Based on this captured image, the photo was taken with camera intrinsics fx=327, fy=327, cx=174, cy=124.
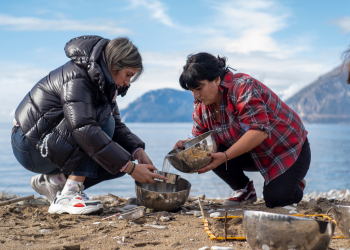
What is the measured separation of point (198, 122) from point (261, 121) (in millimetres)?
924

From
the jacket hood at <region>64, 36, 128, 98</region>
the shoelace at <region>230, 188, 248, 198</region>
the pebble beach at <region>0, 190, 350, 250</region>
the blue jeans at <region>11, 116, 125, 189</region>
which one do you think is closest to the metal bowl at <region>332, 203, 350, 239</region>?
the pebble beach at <region>0, 190, 350, 250</region>

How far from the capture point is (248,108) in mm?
3021

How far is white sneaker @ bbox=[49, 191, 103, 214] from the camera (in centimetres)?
311

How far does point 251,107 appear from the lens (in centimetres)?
302

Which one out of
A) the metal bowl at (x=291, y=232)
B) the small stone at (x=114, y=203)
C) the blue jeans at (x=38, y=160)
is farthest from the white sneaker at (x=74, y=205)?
the metal bowl at (x=291, y=232)

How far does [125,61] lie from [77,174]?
3.88 ft

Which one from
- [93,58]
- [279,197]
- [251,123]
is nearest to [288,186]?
[279,197]

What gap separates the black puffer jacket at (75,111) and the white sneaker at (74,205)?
0.27 meters

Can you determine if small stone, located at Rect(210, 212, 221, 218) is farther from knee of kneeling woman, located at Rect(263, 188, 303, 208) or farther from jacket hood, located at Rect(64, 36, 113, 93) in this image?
jacket hood, located at Rect(64, 36, 113, 93)

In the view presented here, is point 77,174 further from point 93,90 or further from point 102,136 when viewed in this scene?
point 93,90

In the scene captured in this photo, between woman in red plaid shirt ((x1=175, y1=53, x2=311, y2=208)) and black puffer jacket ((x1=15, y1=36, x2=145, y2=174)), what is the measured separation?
82cm

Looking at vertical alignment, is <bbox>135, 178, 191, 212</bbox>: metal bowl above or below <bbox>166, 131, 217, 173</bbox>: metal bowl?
below

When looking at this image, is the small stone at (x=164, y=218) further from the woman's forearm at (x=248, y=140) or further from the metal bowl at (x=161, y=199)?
the woman's forearm at (x=248, y=140)

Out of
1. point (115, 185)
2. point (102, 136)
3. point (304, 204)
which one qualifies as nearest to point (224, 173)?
point (304, 204)
